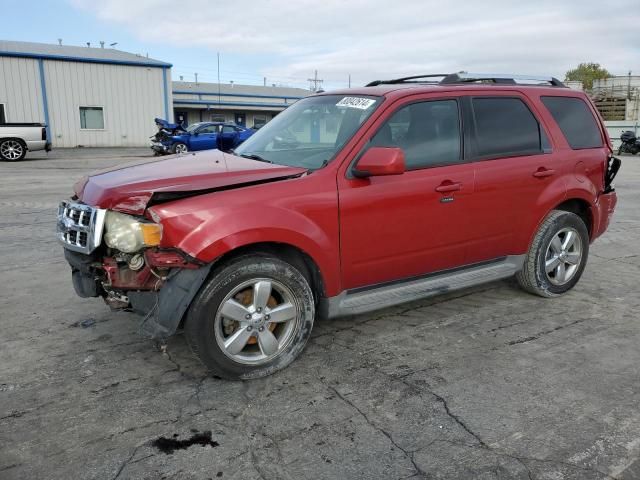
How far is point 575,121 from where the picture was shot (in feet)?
16.0

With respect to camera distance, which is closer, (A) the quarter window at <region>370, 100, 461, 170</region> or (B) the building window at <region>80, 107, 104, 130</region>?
(A) the quarter window at <region>370, 100, 461, 170</region>

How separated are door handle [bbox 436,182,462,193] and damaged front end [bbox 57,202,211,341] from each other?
1824 mm

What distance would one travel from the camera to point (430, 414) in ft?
9.75

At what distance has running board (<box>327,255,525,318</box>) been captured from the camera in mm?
3715

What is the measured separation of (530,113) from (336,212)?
2.24 meters

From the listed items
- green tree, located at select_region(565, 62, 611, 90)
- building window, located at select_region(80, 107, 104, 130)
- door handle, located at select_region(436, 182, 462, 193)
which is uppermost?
green tree, located at select_region(565, 62, 611, 90)

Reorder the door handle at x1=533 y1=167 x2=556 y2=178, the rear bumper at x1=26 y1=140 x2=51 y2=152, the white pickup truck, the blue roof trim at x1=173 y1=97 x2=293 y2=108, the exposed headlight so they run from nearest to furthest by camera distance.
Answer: the exposed headlight
the door handle at x1=533 y1=167 x2=556 y2=178
the white pickup truck
the rear bumper at x1=26 y1=140 x2=51 y2=152
the blue roof trim at x1=173 y1=97 x2=293 y2=108

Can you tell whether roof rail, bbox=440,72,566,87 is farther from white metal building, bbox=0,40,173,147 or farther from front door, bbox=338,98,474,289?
white metal building, bbox=0,40,173,147

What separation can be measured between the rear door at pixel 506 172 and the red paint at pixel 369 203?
13mm

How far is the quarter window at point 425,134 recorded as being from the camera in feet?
12.6

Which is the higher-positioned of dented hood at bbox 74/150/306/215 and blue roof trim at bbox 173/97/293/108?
blue roof trim at bbox 173/97/293/108

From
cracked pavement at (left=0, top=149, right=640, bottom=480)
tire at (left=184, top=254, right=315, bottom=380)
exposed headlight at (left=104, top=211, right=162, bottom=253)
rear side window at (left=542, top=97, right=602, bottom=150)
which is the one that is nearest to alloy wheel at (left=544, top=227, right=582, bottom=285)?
cracked pavement at (left=0, top=149, right=640, bottom=480)

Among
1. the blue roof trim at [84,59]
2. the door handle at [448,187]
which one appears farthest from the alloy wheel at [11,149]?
the door handle at [448,187]

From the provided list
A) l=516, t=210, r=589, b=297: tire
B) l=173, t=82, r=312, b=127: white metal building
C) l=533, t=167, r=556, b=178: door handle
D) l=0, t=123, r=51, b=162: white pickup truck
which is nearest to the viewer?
l=533, t=167, r=556, b=178: door handle
